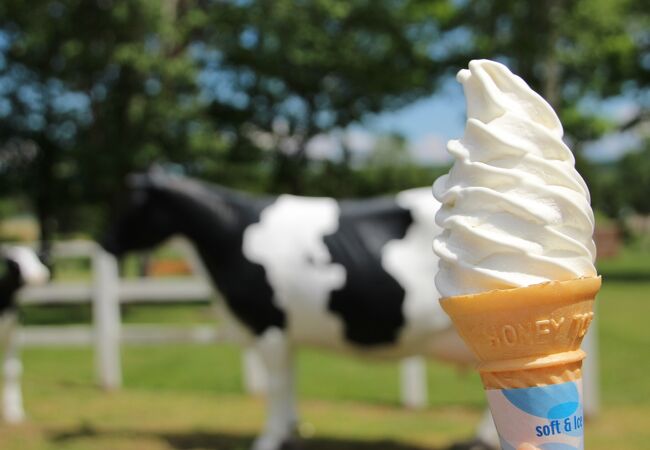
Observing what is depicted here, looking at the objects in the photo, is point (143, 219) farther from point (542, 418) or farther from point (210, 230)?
point (542, 418)

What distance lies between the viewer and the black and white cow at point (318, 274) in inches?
189

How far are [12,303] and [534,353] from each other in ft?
18.0

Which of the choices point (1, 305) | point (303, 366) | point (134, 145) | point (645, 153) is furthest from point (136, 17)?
point (645, 153)

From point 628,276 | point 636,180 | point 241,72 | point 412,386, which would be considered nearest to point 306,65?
point 241,72

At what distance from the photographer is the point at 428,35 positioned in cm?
2061

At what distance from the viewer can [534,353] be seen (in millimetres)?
1807

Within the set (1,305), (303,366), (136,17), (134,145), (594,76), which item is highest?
(594,76)

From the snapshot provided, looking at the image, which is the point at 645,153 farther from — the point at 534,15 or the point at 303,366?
the point at 303,366

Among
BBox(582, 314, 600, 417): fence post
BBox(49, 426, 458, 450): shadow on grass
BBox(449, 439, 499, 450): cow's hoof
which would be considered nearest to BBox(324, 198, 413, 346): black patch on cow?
BBox(449, 439, 499, 450): cow's hoof

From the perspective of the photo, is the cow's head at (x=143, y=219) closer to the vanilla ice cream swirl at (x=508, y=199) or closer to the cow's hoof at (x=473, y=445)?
the cow's hoof at (x=473, y=445)

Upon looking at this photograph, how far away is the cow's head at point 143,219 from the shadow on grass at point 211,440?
133 cm

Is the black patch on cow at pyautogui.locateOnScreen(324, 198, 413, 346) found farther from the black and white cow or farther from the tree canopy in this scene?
the tree canopy

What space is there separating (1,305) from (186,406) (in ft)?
5.56

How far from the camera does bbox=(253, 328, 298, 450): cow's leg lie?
5074mm
